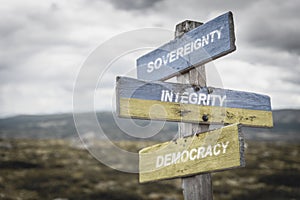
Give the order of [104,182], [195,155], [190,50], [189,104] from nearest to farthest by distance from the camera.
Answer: [195,155] → [189,104] → [190,50] → [104,182]

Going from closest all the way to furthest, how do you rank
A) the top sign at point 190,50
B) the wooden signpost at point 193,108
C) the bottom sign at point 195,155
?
the bottom sign at point 195,155 < the wooden signpost at point 193,108 < the top sign at point 190,50

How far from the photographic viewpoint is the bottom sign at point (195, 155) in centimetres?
391

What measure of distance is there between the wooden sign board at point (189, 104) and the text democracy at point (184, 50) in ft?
1.45

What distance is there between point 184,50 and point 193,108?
2.26 ft

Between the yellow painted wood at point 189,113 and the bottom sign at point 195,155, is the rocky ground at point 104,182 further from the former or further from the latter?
the yellow painted wood at point 189,113

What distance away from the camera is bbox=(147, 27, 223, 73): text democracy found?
4340 millimetres

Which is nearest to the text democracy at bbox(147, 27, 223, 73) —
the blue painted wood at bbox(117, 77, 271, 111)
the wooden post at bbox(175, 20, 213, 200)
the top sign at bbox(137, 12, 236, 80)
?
the top sign at bbox(137, 12, 236, 80)

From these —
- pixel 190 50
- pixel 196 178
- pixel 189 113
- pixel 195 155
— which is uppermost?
pixel 190 50

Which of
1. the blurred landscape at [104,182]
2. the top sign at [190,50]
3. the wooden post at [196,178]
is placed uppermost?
the top sign at [190,50]

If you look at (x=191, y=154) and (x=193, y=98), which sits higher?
(x=193, y=98)

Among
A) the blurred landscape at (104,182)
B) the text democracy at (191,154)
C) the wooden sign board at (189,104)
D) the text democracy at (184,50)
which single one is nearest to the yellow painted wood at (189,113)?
the wooden sign board at (189,104)

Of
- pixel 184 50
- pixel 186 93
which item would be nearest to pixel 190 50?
pixel 184 50

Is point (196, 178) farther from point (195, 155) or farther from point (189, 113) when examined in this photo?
point (189, 113)

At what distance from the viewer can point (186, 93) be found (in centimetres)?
438
